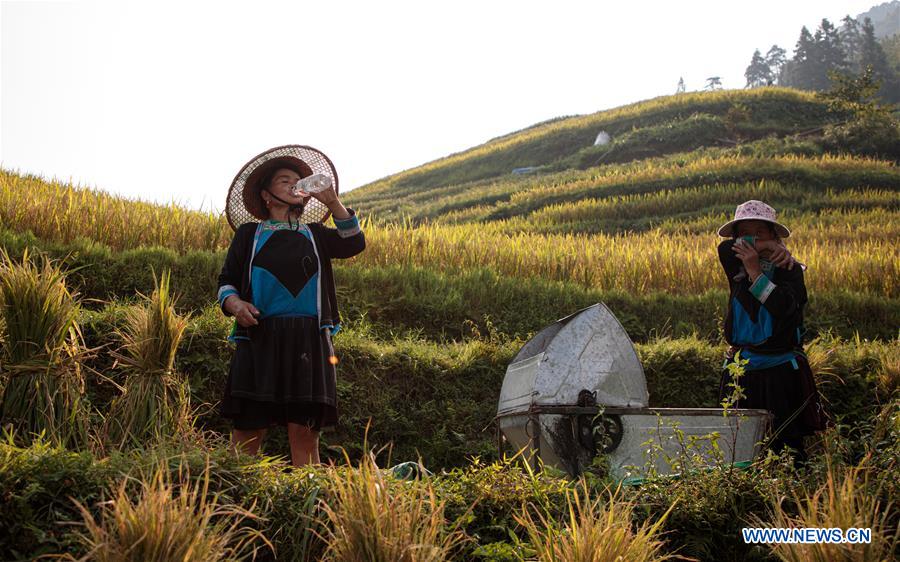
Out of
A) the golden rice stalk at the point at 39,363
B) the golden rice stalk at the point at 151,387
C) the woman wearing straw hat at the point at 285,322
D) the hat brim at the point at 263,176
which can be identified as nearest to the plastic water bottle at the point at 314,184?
the woman wearing straw hat at the point at 285,322

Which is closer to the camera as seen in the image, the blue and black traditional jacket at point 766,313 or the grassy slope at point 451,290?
the blue and black traditional jacket at point 766,313

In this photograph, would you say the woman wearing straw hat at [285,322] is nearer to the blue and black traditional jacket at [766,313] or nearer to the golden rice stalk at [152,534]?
the golden rice stalk at [152,534]

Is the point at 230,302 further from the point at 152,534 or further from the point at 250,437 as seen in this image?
the point at 152,534

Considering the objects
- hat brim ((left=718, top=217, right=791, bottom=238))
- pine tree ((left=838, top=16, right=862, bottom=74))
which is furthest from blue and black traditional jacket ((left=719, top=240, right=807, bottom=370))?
pine tree ((left=838, top=16, right=862, bottom=74))

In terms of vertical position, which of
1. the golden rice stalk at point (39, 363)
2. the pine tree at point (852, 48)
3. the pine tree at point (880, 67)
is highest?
the pine tree at point (852, 48)

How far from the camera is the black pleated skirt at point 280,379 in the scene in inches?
166

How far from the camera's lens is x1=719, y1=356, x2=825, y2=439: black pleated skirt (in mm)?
4961

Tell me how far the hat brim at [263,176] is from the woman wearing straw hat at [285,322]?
276 mm

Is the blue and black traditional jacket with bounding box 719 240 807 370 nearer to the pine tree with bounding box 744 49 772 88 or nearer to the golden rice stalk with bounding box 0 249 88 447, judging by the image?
the golden rice stalk with bounding box 0 249 88 447

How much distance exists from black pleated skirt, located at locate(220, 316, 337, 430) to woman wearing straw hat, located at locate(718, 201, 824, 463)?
256cm

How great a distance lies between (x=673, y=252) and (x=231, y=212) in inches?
309

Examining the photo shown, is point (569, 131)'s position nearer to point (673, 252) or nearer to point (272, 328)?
point (673, 252)

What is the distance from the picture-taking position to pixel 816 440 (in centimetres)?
493

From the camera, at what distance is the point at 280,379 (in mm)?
4262
